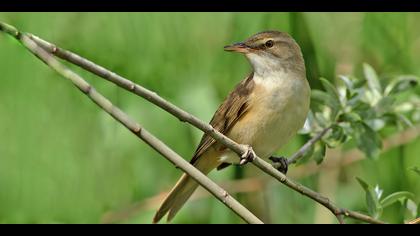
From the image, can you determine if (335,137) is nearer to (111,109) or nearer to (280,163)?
(280,163)

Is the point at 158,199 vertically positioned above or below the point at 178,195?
below

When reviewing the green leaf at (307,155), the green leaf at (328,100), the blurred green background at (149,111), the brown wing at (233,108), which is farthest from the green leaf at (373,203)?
the blurred green background at (149,111)

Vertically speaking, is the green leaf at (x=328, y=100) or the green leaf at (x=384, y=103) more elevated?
the green leaf at (x=328, y=100)

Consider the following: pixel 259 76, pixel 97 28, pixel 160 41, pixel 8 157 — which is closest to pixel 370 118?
pixel 259 76

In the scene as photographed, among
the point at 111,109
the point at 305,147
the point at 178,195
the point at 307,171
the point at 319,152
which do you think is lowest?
the point at 307,171

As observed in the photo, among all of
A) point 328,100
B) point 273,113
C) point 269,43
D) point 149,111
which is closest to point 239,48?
point 269,43

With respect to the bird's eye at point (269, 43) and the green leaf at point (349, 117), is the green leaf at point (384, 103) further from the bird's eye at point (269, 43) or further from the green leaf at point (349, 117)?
the bird's eye at point (269, 43)

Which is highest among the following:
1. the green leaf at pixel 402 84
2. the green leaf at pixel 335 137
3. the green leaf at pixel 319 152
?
the green leaf at pixel 402 84

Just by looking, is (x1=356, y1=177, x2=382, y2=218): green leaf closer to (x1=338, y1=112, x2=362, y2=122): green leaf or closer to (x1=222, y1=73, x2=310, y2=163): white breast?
(x1=338, y1=112, x2=362, y2=122): green leaf
